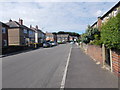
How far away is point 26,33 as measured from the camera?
1934 inches

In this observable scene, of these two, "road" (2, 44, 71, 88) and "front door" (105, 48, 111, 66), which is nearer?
"road" (2, 44, 71, 88)

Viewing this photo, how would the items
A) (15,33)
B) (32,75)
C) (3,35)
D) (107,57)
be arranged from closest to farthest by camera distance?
(32,75) → (107,57) → (3,35) → (15,33)

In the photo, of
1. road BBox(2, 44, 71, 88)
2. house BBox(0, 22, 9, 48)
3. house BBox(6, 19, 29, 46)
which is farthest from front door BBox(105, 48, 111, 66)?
house BBox(6, 19, 29, 46)

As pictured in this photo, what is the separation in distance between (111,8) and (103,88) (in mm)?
19111

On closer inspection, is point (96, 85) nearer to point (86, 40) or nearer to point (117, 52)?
point (117, 52)

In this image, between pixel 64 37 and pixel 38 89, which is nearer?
pixel 38 89

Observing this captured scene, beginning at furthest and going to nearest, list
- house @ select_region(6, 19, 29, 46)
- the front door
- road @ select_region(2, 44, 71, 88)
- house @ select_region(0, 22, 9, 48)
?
1. house @ select_region(6, 19, 29, 46)
2. house @ select_region(0, 22, 9, 48)
3. the front door
4. road @ select_region(2, 44, 71, 88)

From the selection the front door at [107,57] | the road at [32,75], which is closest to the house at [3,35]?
the road at [32,75]

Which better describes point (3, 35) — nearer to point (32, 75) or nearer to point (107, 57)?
point (32, 75)

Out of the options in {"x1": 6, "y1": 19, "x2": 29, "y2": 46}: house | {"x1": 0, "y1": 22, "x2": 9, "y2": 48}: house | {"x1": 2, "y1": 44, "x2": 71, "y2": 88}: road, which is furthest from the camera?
{"x1": 6, "y1": 19, "x2": 29, "y2": 46}: house

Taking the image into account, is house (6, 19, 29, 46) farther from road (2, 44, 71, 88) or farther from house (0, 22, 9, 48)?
road (2, 44, 71, 88)

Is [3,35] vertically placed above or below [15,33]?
below

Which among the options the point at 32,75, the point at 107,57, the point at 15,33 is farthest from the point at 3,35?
the point at 107,57

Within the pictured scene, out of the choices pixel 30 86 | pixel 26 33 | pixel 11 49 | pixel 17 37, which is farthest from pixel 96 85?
pixel 26 33
